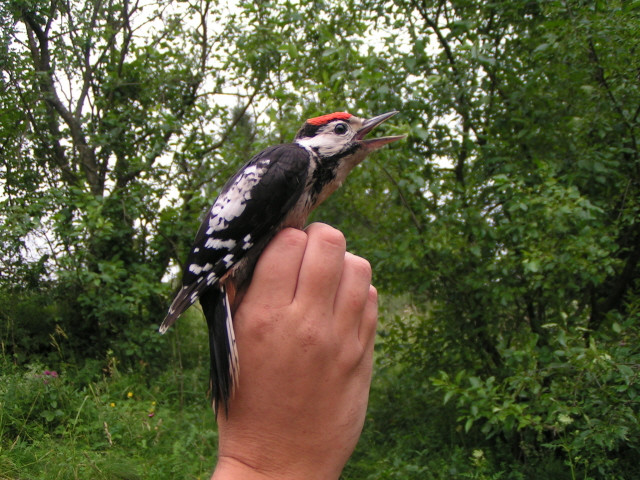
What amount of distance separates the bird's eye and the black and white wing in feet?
1.15

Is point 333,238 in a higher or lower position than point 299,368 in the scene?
higher

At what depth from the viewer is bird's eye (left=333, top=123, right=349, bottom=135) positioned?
204cm

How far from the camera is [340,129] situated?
6.71 ft

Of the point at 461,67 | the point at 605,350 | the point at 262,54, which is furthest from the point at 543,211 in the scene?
the point at 262,54

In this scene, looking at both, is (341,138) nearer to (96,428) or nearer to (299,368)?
(299,368)

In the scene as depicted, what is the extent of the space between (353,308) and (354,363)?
0.50ft

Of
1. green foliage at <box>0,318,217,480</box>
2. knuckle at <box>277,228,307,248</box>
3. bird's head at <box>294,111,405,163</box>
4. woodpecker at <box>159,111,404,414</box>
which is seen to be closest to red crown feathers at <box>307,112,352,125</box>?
bird's head at <box>294,111,405,163</box>

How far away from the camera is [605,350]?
8.47ft

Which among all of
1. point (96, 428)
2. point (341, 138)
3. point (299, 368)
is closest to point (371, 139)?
point (341, 138)

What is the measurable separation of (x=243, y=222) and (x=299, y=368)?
634 millimetres

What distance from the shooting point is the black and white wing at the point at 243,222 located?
65.6 inches

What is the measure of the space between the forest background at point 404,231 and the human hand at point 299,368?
5.38 feet

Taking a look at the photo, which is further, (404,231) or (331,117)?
(404,231)

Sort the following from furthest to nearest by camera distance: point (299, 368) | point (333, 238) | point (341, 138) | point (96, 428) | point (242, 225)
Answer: point (96, 428) < point (341, 138) < point (242, 225) < point (333, 238) < point (299, 368)
